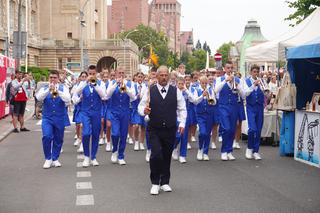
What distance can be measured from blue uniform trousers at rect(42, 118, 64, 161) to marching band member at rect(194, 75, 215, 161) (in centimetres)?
300

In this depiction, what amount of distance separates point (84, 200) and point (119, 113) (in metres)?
3.59

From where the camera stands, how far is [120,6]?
5389 inches

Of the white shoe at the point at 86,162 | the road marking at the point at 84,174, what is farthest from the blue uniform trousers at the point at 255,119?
the road marking at the point at 84,174

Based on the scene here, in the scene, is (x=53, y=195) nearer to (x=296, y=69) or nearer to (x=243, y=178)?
(x=243, y=178)

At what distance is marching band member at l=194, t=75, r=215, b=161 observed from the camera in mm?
12408

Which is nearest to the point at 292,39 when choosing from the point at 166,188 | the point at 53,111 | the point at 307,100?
the point at 307,100

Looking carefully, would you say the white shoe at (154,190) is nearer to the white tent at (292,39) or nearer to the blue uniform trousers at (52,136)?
the blue uniform trousers at (52,136)

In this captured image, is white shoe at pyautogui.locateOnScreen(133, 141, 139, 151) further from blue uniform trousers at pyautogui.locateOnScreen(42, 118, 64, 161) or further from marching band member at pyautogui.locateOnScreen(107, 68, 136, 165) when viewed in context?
blue uniform trousers at pyautogui.locateOnScreen(42, 118, 64, 161)

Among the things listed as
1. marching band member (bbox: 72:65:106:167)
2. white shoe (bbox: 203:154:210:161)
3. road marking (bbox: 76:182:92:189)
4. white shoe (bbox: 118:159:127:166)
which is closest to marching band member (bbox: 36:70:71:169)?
marching band member (bbox: 72:65:106:167)

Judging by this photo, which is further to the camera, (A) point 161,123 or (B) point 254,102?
(B) point 254,102

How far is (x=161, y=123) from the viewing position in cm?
884

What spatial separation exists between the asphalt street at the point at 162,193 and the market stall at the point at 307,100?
Result: 347 mm

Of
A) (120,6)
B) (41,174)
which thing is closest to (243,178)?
(41,174)

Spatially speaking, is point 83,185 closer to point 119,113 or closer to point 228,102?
point 119,113
